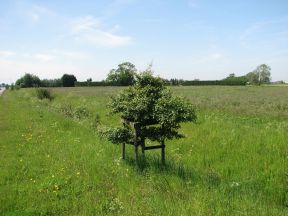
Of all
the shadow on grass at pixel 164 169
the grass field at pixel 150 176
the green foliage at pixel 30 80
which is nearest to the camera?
the grass field at pixel 150 176

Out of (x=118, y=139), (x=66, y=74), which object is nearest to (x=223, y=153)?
(x=118, y=139)

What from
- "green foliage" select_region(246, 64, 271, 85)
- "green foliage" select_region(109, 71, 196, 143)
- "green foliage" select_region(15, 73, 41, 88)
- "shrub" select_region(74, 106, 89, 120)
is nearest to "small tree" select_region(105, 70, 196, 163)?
"green foliage" select_region(109, 71, 196, 143)

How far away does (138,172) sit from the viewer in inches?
339

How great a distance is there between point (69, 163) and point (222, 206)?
16.2 feet

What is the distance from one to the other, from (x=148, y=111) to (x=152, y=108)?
146 mm

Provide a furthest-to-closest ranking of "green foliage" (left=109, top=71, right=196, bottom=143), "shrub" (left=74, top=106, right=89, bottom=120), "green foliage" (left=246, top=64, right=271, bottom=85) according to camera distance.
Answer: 1. "green foliage" (left=246, top=64, right=271, bottom=85)
2. "shrub" (left=74, top=106, right=89, bottom=120)
3. "green foliage" (left=109, top=71, right=196, bottom=143)

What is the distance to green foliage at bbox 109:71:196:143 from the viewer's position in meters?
8.56

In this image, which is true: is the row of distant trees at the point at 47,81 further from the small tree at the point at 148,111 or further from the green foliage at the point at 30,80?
the small tree at the point at 148,111

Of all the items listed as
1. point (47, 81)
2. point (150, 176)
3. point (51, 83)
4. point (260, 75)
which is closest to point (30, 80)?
point (47, 81)

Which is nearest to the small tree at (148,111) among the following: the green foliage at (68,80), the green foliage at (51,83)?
the green foliage at (68,80)

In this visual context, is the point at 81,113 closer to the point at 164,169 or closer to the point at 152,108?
the point at 152,108

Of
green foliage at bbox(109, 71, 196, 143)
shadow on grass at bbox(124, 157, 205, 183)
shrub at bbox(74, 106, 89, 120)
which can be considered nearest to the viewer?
shadow on grass at bbox(124, 157, 205, 183)

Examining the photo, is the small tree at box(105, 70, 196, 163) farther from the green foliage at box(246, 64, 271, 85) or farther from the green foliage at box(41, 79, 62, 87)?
the green foliage at box(246, 64, 271, 85)

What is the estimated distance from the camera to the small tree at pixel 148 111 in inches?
338
